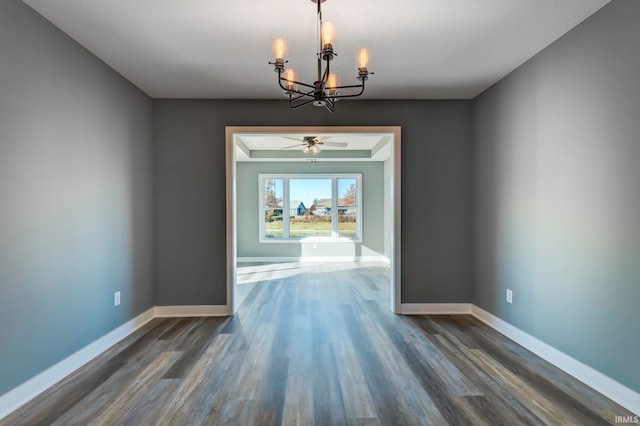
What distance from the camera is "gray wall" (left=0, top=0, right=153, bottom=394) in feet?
6.35

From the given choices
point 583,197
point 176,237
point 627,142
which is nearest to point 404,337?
point 583,197

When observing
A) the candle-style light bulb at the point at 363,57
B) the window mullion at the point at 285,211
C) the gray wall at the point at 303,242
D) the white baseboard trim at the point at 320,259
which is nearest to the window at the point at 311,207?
the window mullion at the point at 285,211

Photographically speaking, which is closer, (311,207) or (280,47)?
(280,47)

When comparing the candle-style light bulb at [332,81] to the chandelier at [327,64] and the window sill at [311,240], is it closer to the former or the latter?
the chandelier at [327,64]

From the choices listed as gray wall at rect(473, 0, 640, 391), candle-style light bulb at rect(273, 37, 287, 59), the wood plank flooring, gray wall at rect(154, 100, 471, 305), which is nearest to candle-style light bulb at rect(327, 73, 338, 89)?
candle-style light bulb at rect(273, 37, 287, 59)

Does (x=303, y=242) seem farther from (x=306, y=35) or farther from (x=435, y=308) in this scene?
(x=306, y=35)

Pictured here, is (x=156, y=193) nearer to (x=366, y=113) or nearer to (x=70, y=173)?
(x=70, y=173)

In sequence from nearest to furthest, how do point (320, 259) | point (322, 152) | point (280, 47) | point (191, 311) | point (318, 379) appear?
1. point (280, 47)
2. point (318, 379)
3. point (191, 311)
4. point (322, 152)
5. point (320, 259)

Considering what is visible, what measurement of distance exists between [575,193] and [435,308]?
2.01 meters

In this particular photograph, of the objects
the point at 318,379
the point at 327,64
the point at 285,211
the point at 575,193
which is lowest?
the point at 318,379

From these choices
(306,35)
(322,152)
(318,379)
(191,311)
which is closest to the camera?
(318,379)

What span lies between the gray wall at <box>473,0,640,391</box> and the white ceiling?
0.84ft

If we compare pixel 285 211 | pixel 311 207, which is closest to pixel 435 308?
pixel 311 207

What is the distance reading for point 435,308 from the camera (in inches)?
148
